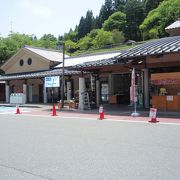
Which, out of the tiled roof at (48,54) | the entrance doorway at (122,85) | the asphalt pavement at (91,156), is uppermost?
the tiled roof at (48,54)

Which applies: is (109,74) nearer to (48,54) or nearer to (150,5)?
(48,54)

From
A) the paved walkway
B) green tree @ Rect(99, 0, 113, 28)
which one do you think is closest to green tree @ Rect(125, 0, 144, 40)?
green tree @ Rect(99, 0, 113, 28)

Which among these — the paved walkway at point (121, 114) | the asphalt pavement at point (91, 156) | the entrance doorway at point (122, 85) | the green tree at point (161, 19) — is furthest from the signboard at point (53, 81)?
the green tree at point (161, 19)

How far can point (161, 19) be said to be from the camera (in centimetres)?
7550

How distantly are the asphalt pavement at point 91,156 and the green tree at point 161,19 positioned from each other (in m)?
63.7

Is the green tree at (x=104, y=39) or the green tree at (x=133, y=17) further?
the green tree at (x=133, y=17)

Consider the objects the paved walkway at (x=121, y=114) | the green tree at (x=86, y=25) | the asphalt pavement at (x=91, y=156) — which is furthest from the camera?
the green tree at (x=86, y=25)

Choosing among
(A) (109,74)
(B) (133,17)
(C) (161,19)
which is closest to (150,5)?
(B) (133,17)

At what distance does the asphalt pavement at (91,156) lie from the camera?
6.44m

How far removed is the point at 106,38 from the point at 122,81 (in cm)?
5806

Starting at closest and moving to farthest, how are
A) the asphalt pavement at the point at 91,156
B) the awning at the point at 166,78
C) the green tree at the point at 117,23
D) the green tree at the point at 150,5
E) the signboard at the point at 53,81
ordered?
the asphalt pavement at the point at 91,156
the awning at the point at 166,78
the signboard at the point at 53,81
the green tree at the point at 150,5
the green tree at the point at 117,23

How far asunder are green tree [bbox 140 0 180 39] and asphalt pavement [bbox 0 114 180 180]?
209 ft

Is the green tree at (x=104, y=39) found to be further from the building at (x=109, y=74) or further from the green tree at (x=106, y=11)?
the building at (x=109, y=74)

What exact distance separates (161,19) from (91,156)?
235ft
